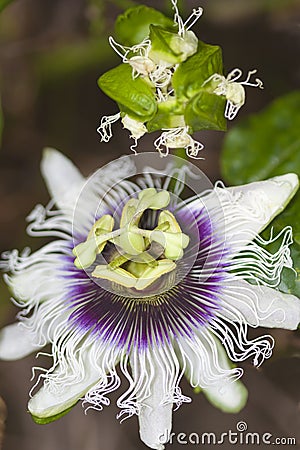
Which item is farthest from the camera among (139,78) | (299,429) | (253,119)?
(253,119)

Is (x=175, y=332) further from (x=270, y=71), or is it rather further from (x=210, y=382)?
(x=270, y=71)

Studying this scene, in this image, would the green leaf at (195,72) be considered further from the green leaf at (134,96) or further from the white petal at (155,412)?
the white petal at (155,412)

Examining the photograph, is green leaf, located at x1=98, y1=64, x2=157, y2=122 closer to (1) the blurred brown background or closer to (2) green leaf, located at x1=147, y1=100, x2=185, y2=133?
(2) green leaf, located at x1=147, y1=100, x2=185, y2=133

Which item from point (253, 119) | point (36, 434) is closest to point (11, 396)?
point (36, 434)

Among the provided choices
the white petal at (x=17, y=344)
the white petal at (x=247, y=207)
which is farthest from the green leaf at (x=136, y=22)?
the white petal at (x=17, y=344)

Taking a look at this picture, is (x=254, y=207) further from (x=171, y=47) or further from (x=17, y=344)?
(x=17, y=344)

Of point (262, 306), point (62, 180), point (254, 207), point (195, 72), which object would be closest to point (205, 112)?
point (195, 72)

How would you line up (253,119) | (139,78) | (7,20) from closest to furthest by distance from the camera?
1. (139,78)
2. (253,119)
3. (7,20)
